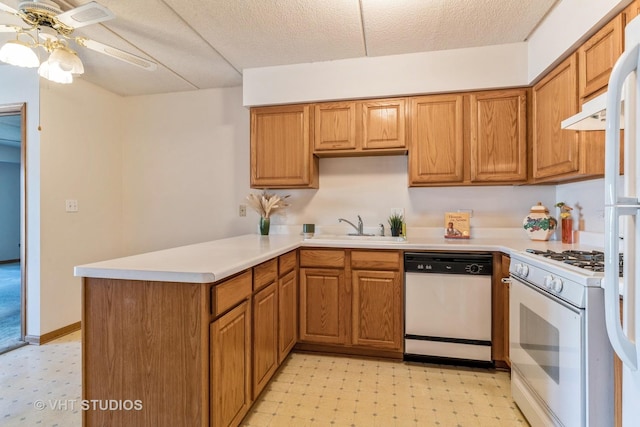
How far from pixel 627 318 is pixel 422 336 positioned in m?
1.59

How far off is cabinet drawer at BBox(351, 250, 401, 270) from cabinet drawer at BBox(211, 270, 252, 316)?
0.98m

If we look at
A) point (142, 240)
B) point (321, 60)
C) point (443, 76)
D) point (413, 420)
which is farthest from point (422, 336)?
point (142, 240)

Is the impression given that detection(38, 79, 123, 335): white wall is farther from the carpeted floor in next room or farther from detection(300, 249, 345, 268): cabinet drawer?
detection(300, 249, 345, 268): cabinet drawer

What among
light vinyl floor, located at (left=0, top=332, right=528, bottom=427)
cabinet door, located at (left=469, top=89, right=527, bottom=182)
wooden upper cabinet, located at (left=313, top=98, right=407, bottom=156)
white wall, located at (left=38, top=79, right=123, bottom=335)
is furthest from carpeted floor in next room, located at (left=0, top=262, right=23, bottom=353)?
cabinet door, located at (left=469, top=89, right=527, bottom=182)

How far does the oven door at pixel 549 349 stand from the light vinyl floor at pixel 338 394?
327 millimetres

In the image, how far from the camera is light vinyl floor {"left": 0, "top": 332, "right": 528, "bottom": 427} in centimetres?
170

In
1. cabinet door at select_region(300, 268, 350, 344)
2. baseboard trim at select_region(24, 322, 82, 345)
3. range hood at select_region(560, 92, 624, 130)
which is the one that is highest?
range hood at select_region(560, 92, 624, 130)


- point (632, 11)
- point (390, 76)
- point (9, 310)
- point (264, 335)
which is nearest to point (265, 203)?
point (264, 335)

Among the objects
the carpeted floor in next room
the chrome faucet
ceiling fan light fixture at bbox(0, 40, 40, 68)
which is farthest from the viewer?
the chrome faucet

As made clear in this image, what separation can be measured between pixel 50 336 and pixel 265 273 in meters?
2.34

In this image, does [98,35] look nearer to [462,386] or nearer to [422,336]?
[422,336]

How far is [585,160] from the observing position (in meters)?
1.82

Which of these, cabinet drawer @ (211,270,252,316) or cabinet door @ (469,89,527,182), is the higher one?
cabinet door @ (469,89,527,182)

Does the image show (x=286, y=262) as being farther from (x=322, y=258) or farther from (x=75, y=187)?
(x=75, y=187)
